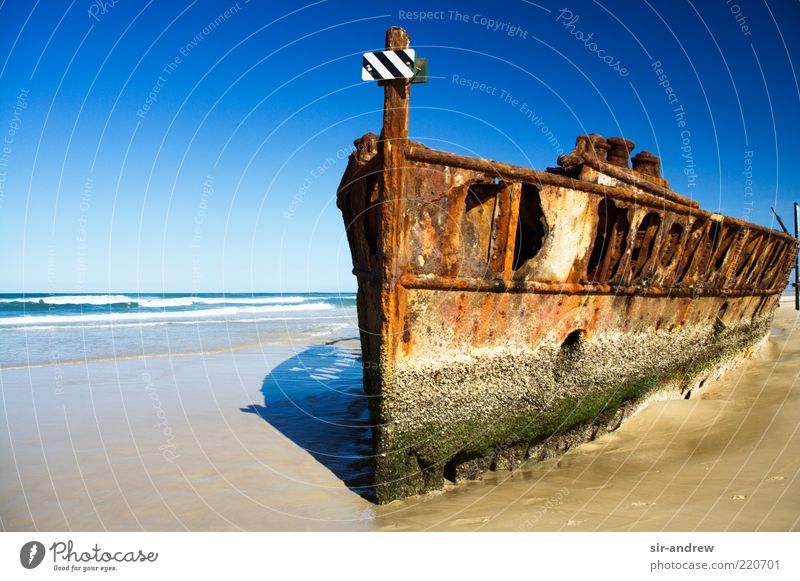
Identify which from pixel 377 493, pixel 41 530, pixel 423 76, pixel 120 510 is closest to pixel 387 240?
pixel 423 76

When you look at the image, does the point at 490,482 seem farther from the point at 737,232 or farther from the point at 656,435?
the point at 737,232

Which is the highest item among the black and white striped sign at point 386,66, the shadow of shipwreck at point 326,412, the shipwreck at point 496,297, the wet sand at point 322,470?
the black and white striped sign at point 386,66

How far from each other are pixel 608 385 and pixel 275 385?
6.09m

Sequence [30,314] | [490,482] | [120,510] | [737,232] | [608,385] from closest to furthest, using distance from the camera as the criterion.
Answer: [120,510] → [490,482] → [608,385] → [737,232] → [30,314]

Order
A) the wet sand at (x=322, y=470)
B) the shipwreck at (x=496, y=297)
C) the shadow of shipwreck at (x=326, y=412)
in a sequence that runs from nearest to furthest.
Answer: the wet sand at (x=322, y=470) → the shipwreck at (x=496, y=297) → the shadow of shipwreck at (x=326, y=412)

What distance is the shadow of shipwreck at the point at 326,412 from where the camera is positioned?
18.1 ft

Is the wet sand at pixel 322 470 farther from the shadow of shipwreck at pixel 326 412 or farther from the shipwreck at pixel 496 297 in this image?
the shipwreck at pixel 496 297

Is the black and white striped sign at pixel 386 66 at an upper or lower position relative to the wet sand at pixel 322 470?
upper

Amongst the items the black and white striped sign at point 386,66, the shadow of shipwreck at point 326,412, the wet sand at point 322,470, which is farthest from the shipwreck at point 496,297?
the shadow of shipwreck at point 326,412

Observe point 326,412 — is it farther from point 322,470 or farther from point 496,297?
point 496,297

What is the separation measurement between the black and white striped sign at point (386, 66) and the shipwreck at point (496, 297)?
8 centimetres

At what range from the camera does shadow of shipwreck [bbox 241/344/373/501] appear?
553 centimetres

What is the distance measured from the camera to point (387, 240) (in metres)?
4.13

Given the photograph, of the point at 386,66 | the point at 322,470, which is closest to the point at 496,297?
the point at 386,66
